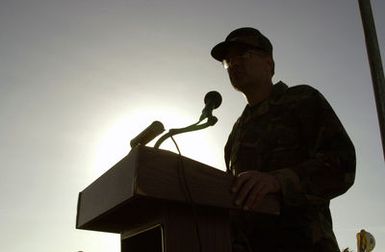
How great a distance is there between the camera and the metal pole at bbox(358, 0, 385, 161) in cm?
461

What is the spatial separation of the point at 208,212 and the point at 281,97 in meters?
1.40

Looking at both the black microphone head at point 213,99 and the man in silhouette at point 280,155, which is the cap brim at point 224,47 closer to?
the man in silhouette at point 280,155

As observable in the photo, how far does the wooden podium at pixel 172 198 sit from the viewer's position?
5.31 ft

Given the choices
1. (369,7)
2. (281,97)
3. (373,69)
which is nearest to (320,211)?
(281,97)

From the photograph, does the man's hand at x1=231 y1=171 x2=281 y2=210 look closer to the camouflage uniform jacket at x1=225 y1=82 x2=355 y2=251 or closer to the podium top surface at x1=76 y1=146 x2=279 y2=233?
the podium top surface at x1=76 y1=146 x2=279 y2=233

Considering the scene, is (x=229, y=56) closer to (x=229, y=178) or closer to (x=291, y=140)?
(x=291, y=140)

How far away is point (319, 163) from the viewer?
2.20 m

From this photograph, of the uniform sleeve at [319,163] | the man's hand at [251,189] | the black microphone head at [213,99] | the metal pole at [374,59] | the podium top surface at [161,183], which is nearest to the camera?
the podium top surface at [161,183]

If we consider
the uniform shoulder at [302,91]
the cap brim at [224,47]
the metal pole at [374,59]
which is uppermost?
the metal pole at [374,59]

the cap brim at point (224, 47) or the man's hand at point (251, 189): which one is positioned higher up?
the cap brim at point (224, 47)

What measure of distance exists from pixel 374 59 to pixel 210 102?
341 cm

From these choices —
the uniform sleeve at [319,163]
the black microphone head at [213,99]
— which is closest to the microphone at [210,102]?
the black microphone head at [213,99]

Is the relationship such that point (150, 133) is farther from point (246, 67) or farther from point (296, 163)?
point (246, 67)

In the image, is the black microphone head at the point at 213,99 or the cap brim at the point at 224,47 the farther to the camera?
the cap brim at the point at 224,47
